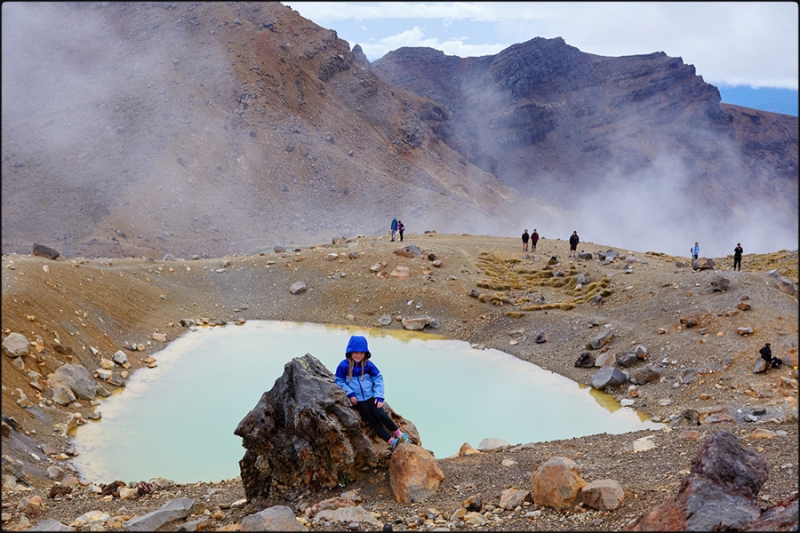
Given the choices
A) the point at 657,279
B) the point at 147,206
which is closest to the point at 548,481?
the point at 657,279

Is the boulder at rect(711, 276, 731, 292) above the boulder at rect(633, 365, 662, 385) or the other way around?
above

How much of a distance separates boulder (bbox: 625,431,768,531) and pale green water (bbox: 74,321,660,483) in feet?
25.3

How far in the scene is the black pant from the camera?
342 inches

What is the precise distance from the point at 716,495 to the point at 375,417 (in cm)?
432

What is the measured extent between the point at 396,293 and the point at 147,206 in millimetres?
30811

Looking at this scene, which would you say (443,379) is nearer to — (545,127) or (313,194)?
(313,194)

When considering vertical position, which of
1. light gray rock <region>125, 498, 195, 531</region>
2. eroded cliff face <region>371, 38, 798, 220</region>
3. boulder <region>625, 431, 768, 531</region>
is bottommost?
light gray rock <region>125, 498, 195, 531</region>

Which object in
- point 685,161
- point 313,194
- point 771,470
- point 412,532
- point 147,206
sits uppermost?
point 685,161

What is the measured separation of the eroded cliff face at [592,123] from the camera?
122 meters

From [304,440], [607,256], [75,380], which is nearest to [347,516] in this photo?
[304,440]

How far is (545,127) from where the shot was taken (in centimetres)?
12775

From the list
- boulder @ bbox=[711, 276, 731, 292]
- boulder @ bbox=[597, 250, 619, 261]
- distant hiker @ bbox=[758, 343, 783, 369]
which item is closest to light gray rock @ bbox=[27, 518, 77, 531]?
distant hiker @ bbox=[758, 343, 783, 369]

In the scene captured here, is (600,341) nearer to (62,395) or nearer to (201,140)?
(62,395)

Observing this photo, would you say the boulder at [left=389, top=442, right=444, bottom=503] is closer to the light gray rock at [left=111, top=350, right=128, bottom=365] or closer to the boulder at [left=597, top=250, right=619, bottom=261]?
the light gray rock at [left=111, top=350, right=128, bottom=365]
